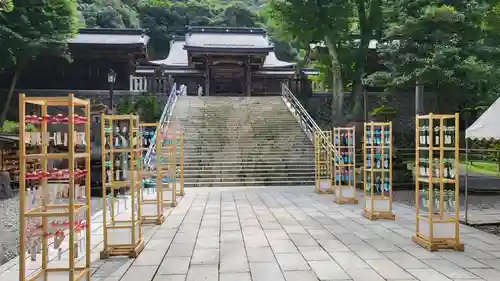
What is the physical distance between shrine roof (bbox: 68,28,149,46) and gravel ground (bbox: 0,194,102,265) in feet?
51.3

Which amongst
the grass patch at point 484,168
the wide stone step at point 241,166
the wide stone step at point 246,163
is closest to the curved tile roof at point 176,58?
the wide stone step at point 246,163

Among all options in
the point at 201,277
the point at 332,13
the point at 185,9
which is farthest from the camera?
the point at 185,9

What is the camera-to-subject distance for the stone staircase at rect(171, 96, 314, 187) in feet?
48.7

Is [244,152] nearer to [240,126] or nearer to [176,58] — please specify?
[240,126]

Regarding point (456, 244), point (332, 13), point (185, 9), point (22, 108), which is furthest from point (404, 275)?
point (185, 9)

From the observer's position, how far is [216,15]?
54000 millimetres

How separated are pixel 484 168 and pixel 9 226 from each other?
1852 cm

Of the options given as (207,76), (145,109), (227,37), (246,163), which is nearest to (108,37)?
(207,76)

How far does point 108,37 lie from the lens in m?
27.2

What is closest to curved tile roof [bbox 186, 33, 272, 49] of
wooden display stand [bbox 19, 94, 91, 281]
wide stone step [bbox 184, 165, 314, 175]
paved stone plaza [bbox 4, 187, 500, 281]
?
wide stone step [bbox 184, 165, 314, 175]

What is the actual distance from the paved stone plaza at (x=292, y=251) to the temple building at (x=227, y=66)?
19.6 meters

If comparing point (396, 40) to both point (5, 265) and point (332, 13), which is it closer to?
point (332, 13)

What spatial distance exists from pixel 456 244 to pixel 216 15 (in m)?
52.2

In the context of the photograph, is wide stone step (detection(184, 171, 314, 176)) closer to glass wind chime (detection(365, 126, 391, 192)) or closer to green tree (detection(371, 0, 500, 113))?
green tree (detection(371, 0, 500, 113))
